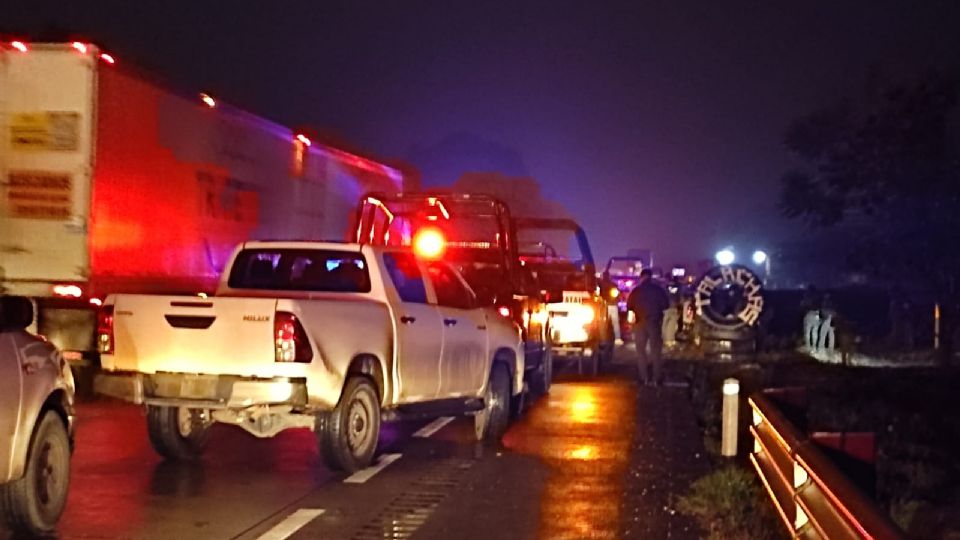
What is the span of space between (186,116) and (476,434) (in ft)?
17.6

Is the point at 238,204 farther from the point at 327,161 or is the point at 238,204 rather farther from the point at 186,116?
the point at 327,161

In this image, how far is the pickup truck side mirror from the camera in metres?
7.64

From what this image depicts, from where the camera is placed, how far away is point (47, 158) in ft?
44.8

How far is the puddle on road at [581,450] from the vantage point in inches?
356

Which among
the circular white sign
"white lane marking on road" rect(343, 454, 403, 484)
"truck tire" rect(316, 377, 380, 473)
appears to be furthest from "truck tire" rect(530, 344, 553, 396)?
the circular white sign

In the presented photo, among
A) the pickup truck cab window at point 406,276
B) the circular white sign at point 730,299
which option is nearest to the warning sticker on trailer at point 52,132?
the pickup truck cab window at point 406,276

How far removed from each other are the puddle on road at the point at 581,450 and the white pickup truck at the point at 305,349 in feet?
3.03

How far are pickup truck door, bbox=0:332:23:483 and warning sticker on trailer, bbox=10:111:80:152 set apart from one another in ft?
20.7

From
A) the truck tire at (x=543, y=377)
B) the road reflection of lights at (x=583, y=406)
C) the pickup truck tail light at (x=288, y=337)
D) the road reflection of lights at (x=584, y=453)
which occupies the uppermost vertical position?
the pickup truck tail light at (x=288, y=337)

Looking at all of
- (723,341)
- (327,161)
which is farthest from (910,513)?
(723,341)

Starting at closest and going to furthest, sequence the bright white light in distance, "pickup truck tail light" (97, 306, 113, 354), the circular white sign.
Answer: "pickup truck tail light" (97, 306, 113, 354), the circular white sign, the bright white light in distance

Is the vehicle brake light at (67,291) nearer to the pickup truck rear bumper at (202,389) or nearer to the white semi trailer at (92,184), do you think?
the white semi trailer at (92,184)

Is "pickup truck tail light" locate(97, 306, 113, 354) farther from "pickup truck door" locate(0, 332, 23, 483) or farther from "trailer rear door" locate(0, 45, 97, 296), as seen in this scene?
"trailer rear door" locate(0, 45, 97, 296)

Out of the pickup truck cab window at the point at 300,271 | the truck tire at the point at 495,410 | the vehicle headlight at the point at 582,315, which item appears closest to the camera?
the pickup truck cab window at the point at 300,271
